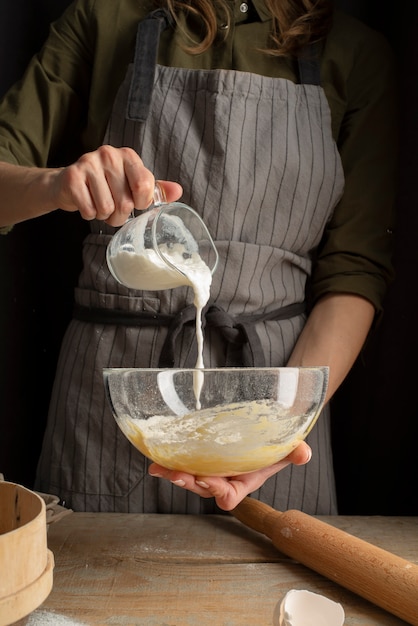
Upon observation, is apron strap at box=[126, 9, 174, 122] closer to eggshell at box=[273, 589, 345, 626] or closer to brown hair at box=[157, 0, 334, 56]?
brown hair at box=[157, 0, 334, 56]

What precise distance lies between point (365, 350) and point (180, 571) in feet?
3.33

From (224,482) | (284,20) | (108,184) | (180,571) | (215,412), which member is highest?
(284,20)

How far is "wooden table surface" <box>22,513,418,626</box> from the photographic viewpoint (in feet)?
3.19

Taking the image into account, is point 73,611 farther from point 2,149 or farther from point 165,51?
point 165,51

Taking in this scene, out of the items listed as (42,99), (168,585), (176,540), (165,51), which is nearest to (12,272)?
(42,99)

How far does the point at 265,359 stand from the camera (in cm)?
151

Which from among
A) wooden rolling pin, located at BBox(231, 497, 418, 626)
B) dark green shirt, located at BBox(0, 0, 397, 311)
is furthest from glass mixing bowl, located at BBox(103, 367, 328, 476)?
dark green shirt, located at BBox(0, 0, 397, 311)

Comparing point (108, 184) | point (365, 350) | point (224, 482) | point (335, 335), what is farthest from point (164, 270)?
point (365, 350)

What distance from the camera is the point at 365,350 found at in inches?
77.8

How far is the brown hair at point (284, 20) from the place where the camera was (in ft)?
5.07

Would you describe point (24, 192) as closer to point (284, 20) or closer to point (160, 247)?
point (160, 247)

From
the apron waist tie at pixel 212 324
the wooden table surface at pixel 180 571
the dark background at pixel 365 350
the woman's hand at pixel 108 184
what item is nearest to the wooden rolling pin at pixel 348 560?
the wooden table surface at pixel 180 571

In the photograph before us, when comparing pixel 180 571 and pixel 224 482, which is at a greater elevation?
pixel 224 482

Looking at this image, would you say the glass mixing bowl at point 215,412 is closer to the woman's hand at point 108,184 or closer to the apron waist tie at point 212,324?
the woman's hand at point 108,184
